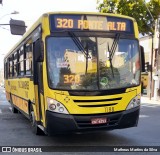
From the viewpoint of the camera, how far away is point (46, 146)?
29.2 ft

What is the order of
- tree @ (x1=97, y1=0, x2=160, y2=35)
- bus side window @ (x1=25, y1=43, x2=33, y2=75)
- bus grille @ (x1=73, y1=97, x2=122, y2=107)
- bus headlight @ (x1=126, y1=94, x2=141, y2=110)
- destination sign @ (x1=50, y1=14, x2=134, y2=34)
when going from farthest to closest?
tree @ (x1=97, y1=0, x2=160, y2=35) → bus side window @ (x1=25, y1=43, x2=33, y2=75) → bus headlight @ (x1=126, y1=94, x2=141, y2=110) → destination sign @ (x1=50, y1=14, x2=134, y2=34) → bus grille @ (x1=73, y1=97, x2=122, y2=107)

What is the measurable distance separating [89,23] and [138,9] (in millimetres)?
22727

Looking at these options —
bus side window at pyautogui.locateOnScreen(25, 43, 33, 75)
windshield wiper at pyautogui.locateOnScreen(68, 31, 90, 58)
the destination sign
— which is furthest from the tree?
windshield wiper at pyautogui.locateOnScreen(68, 31, 90, 58)

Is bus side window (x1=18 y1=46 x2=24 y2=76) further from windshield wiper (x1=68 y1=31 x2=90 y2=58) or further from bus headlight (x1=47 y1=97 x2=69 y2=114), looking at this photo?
bus headlight (x1=47 y1=97 x2=69 y2=114)

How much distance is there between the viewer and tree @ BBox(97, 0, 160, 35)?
2991 centimetres

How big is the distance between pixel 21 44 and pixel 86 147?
17.4 ft

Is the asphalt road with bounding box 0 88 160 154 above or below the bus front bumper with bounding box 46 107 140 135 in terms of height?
below

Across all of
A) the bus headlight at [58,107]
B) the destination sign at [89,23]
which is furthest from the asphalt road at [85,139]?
the destination sign at [89,23]

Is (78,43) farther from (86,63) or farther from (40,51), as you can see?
(40,51)

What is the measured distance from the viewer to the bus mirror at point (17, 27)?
90.3 ft

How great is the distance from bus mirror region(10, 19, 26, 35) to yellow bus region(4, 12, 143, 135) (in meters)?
18.7

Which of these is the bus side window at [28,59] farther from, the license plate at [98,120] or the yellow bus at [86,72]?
the license plate at [98,120]

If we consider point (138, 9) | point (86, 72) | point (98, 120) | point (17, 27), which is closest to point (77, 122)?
point (98, 120)

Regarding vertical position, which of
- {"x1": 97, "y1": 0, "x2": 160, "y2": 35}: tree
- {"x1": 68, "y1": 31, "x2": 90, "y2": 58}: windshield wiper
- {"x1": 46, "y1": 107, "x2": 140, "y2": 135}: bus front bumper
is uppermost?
{"x1": 97, "y1": 0, "x2": 160, "y2": 35}: tree
